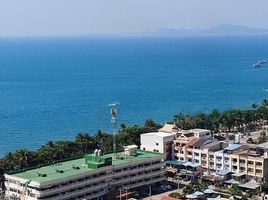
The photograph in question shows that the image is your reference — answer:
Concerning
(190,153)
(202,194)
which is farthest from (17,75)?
(202,194)

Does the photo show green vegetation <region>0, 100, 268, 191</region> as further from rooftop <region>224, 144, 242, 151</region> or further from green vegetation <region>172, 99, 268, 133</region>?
rooftop <region>224, 144, 242, 151</region>

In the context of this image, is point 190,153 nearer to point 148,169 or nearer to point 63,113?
point 148,169

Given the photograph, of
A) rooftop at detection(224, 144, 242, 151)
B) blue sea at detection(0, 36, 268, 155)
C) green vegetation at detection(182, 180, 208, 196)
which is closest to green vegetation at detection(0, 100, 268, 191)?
rooftop at detection(224, 144, 242, 151)

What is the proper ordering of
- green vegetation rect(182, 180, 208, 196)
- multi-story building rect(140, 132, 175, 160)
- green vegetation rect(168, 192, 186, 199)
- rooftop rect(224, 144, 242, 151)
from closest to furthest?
green vegetation rect(168, 192, 186, 199) → green vegetation rect(182, 180, 208, 196) → rooftop rect(224, 144, 242, 151) → multi-story building rect(140, 132, 175, 160)

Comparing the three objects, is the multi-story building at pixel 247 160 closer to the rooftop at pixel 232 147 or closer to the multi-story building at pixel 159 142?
the rooftop at pixel 232 147

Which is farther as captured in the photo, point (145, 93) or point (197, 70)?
point (197, 70)

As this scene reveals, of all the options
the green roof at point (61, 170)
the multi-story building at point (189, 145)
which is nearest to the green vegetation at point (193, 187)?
the green roof at point (61, 170)

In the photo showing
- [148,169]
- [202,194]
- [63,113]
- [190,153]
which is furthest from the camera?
[63,113]
